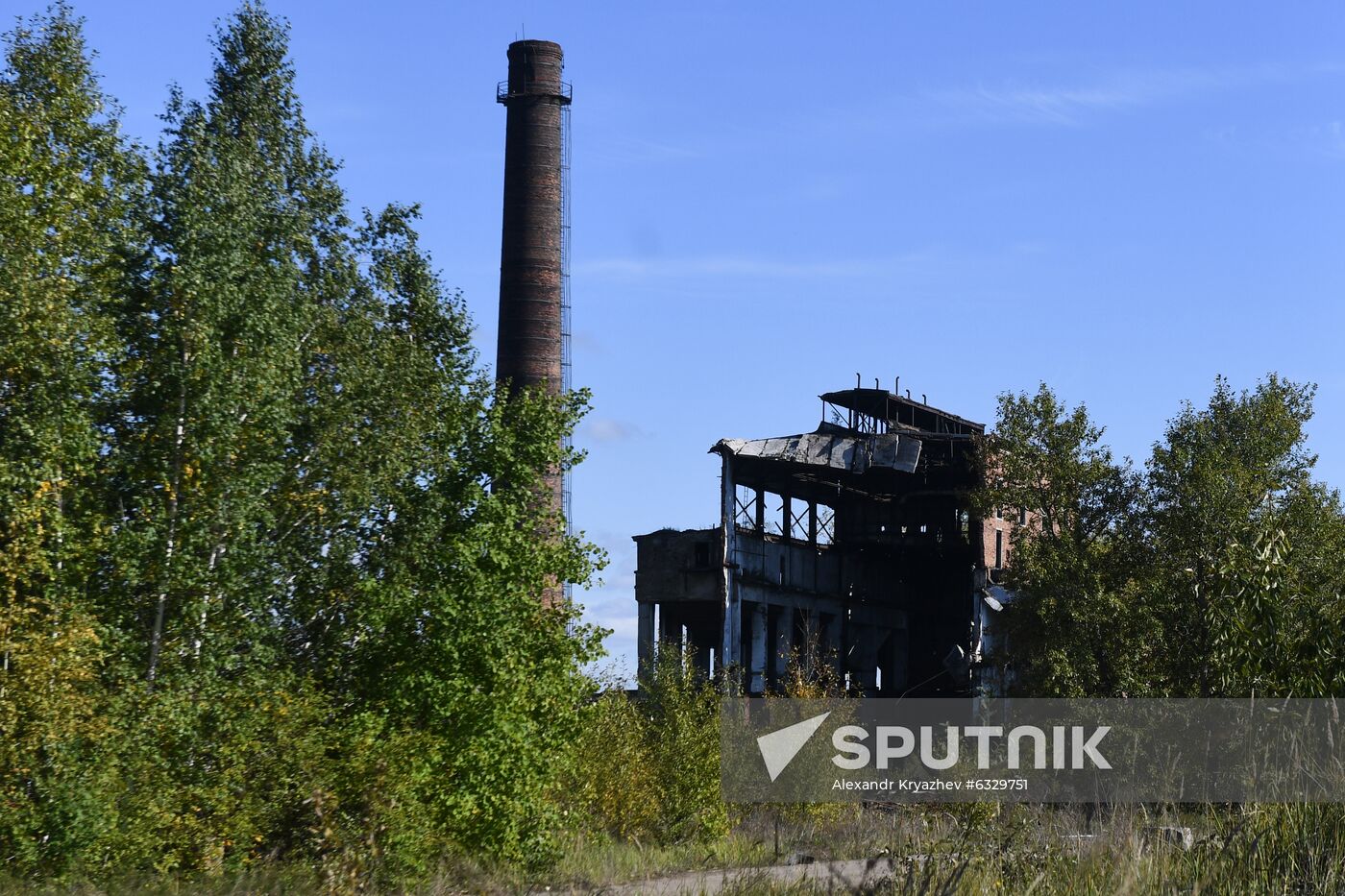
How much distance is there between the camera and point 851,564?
1986 inches

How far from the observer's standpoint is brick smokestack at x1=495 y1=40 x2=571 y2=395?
43.4 m

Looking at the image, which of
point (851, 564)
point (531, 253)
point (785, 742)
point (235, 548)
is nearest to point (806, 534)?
point (851, 564)

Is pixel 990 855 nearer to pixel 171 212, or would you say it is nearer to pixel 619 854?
→ pixel 619 854

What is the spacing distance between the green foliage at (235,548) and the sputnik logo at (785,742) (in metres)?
5.54

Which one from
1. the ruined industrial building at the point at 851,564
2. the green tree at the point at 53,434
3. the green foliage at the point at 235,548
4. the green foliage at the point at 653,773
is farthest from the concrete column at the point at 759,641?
the green tree at the point at 53,434

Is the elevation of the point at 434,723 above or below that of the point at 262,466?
below

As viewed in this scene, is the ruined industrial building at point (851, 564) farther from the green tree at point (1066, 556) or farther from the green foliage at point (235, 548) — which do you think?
the green foliage at point (235, 548)

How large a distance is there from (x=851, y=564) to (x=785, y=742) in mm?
22948

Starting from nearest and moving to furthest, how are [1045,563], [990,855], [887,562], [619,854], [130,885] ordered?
[990,855] < [130,885] < [619,854] < [1045,563] < [887,562]

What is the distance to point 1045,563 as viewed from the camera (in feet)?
117

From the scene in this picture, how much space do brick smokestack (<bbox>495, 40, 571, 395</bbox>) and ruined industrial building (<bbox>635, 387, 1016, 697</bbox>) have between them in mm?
5995

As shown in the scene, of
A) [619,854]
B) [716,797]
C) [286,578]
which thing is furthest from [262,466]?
[716,797]

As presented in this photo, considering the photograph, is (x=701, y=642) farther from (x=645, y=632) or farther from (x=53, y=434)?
(x=53, y=434)

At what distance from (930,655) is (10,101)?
37741mm
